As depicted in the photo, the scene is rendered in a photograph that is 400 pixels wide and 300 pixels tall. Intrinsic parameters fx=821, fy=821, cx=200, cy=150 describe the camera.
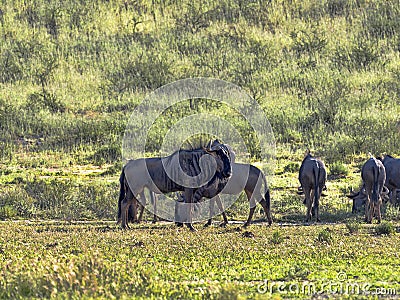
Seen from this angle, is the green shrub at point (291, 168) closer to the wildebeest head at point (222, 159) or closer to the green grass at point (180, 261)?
the green grass at point (180, 261)

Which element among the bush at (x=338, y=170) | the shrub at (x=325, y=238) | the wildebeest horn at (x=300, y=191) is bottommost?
the shrub at (x=325, y=238)

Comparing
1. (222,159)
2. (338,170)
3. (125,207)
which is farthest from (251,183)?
(338,170)

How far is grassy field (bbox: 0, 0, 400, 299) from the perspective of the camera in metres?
10.6

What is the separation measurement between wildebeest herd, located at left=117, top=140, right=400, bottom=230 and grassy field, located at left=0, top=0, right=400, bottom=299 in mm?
626

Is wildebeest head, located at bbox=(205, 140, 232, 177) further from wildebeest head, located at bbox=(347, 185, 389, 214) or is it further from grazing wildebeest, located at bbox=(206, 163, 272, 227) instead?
wildebeest head, located at bbox=(347, 185, 389, 214)

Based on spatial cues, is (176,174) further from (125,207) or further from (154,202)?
(154,202)

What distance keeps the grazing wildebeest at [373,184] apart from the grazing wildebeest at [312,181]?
103cm

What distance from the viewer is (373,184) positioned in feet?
63.9

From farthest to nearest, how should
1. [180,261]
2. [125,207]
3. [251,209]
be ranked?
[251,209]
[125,207]
[180,261]

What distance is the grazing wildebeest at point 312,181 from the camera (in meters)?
19.6

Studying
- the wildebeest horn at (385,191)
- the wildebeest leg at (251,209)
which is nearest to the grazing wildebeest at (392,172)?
the wildebeest horn at (385,191)

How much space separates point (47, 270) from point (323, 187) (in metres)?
11.9

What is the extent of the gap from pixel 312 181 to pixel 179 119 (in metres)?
14.3

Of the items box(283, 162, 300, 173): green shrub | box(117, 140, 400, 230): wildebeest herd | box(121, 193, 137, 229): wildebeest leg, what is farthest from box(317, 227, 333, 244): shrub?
box(283, 162, 300, 173): green shrub
